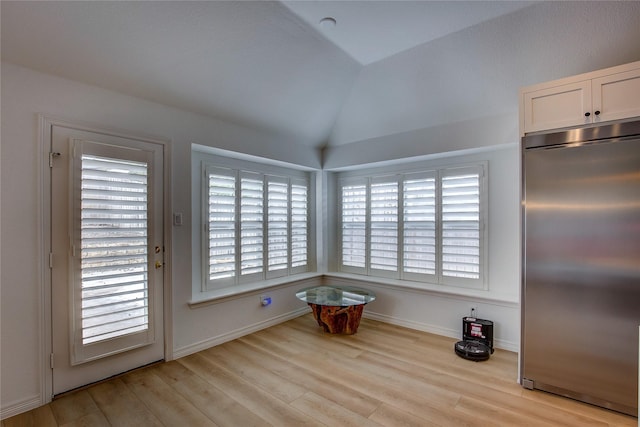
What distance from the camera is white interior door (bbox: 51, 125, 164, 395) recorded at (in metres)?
2.25

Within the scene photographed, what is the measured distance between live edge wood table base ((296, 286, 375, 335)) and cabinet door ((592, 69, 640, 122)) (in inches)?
102

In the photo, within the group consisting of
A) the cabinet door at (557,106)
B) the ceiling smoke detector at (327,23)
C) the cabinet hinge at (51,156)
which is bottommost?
the cabinet hinge at (51,156)

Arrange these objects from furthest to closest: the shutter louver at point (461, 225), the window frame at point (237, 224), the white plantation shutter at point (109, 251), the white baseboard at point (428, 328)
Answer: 1. the shutter louver at point (461, 225)
2. the window frame at point (237, 224)
3. the white baseboard at point (428, 328)
4. the white plantation shutter at point (109, 251)

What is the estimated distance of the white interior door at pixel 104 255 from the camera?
7.39 ft

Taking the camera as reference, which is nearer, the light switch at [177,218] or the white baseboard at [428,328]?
the light switch at [177,218]

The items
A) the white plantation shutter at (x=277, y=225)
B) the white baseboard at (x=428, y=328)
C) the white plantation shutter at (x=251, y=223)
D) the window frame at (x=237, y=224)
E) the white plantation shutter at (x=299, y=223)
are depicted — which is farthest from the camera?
the white plantation shutter at (x=299, y=223)

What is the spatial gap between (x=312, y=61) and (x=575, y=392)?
3412 mm

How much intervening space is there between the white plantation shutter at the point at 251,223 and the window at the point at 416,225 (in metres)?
1.34

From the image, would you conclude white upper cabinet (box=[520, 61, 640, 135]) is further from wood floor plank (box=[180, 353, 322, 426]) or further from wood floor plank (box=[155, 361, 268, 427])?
wood floor plank (box=[155, 361, 268, 427])

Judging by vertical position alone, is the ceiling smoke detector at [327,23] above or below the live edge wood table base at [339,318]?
above

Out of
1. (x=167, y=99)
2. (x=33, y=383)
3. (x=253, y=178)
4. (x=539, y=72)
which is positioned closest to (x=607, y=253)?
(x=539, y=72)

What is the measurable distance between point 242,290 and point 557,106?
3.38 metres

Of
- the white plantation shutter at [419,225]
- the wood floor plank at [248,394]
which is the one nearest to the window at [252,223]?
the wood floor plank at [248,394]

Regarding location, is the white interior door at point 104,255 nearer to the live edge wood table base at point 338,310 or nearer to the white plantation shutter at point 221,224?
the white plantation shutter at point 221,224
